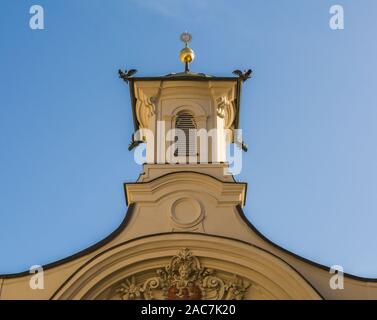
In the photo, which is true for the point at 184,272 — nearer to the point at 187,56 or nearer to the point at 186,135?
the point at 186,135

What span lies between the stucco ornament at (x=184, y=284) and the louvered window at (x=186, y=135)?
3.64 metres

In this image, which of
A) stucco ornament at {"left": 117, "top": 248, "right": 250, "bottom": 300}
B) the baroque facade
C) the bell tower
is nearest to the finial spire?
the bell tower

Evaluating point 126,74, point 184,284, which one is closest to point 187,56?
point 126,74

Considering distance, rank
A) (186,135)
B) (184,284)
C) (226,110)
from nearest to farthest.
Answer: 1. (184,284)
2. (186,135)
3. (226,110)

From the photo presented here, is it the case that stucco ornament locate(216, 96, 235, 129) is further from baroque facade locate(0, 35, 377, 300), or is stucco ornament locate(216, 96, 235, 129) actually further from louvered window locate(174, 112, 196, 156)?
baroque facade locate(0, 35, 377, 300)

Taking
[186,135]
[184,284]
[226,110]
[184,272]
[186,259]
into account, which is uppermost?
[226,110]

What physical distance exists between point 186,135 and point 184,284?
4.94 metres

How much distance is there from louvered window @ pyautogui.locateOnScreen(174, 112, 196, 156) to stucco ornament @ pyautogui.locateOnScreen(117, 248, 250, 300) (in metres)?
3.64

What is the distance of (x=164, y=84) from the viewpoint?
19.7 meters

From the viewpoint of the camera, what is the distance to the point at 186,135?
1916 cm

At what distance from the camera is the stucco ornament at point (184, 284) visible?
50.9 ft

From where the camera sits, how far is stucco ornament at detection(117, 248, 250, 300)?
15500 mm

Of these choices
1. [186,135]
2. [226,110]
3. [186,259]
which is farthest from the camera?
[226,110]
